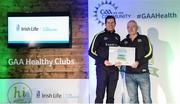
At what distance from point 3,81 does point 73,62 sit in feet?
3.29

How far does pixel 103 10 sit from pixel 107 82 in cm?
98

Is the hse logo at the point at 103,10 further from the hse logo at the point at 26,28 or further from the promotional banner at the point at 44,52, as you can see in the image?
the hse logo at the point at 26,28

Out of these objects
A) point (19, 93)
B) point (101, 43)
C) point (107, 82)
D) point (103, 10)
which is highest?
point (103, 10)

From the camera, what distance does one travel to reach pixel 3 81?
17.7ft

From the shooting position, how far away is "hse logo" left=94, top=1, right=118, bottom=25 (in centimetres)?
532

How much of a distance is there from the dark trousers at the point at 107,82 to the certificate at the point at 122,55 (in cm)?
14

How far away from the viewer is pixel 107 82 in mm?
5270

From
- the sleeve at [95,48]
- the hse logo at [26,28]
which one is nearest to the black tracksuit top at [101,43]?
the sleeve at [95,48]

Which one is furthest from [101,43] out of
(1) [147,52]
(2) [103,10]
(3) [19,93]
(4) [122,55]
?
(3) [19,93]

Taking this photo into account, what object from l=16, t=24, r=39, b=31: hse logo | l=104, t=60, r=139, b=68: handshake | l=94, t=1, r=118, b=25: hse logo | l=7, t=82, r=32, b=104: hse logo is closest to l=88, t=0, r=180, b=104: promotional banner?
l=94, t=1, r=118, b=25: hse logo

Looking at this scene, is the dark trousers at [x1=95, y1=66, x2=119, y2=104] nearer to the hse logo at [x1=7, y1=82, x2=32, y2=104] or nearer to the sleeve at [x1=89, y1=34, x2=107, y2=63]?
the sleeve at [x1=89, y1=34, x2=107, y2=63]

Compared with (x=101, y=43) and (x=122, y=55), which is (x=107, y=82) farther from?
(x=101, y=43)

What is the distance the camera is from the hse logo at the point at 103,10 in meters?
5.32

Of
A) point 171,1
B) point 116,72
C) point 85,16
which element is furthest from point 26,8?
point 171,1
